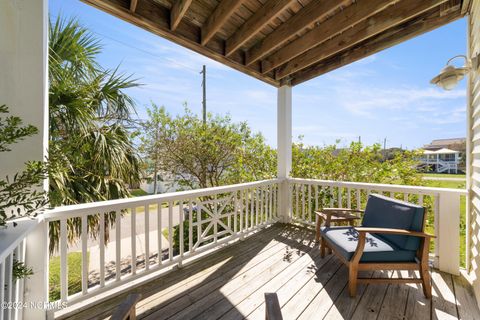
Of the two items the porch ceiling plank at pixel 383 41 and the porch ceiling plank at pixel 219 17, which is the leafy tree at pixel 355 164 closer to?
the porch ceiling plank at pixel 383 41

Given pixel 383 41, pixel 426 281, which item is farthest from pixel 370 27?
pixel 426 281

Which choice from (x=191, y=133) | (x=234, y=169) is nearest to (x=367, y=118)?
(x=234, y=169)

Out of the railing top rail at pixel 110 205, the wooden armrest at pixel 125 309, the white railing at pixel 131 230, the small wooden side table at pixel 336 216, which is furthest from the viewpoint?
the small wooden side table at pixel 336 216

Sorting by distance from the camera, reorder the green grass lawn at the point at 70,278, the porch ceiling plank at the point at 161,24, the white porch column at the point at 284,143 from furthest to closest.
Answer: the white porch column at the point at 284,143
the green grass lawn at the point at 70,278
the porch ceiling plank at the point at 161,24

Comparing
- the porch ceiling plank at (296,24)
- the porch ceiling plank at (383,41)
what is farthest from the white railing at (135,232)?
the porch ceiling plank at (296,24)

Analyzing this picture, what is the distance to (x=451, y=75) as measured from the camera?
192 centimetres

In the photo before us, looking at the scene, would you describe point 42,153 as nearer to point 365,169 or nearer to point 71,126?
point 71,126

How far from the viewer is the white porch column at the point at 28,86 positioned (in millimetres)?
1419

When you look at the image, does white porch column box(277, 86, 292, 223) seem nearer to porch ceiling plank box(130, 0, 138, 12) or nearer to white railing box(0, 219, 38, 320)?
porch ceiling plank box(130, 0, 138, 12)

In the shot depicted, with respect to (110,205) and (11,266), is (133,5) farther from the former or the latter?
(11,266)

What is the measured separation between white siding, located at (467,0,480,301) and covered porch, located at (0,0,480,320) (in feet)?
0.05

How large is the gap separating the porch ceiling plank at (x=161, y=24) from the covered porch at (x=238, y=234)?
0.01m

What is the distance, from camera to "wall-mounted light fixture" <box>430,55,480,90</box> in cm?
190

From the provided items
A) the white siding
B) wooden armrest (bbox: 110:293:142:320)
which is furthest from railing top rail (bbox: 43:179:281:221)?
the white siding
